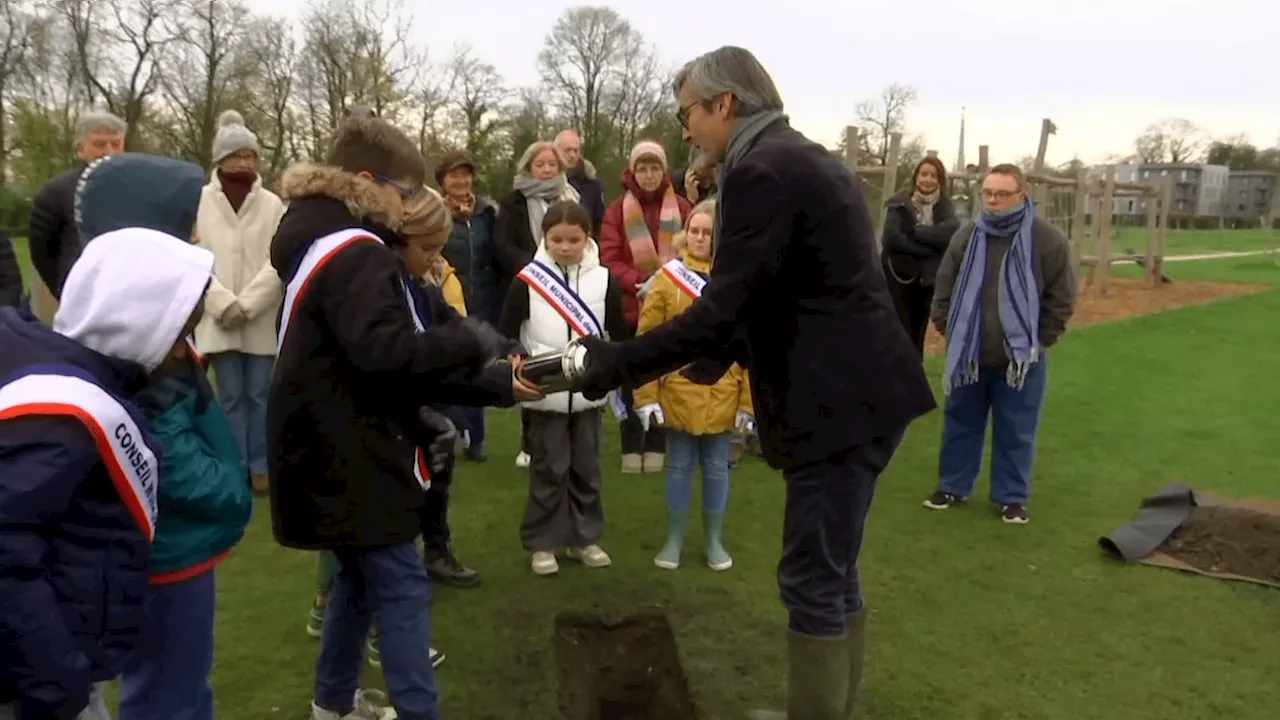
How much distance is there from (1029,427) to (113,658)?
4925 millimetres

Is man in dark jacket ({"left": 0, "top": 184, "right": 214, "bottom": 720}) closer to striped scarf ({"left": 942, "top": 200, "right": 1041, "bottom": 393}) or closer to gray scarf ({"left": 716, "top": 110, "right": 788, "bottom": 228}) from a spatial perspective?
gray scarf ({"left": 716, "top": 110, "right": 788, "bottom": 228})

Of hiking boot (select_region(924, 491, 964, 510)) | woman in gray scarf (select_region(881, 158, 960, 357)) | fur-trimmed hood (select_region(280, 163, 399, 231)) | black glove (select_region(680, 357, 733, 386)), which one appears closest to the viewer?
fur-trimmed hood (select_region(280, 163, 399, 231))

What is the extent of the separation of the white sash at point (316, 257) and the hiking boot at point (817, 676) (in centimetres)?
175

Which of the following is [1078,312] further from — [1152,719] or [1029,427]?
[1152,719]

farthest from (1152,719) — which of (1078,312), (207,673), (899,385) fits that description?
(1078,312)

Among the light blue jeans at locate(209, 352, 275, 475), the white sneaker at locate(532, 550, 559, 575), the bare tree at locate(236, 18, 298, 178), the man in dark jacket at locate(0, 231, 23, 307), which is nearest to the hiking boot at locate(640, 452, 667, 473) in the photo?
the white sneaker at locate(532, 550, 559, 575)

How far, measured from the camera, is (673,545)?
4855 millimetres

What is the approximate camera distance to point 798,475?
9.68 feet

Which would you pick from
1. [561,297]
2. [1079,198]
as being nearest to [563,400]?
[561,297]

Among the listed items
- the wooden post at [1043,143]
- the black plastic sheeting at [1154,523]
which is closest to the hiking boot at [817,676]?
the black plastic sheeting at [1154,523]

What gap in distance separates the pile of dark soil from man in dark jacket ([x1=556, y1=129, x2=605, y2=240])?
4.09 meters

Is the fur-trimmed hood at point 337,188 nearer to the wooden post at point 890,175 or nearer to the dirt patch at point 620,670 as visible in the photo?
the dirt patch at point 620,670

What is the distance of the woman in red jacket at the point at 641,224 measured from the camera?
241 inches

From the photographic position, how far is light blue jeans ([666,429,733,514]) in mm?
4738
